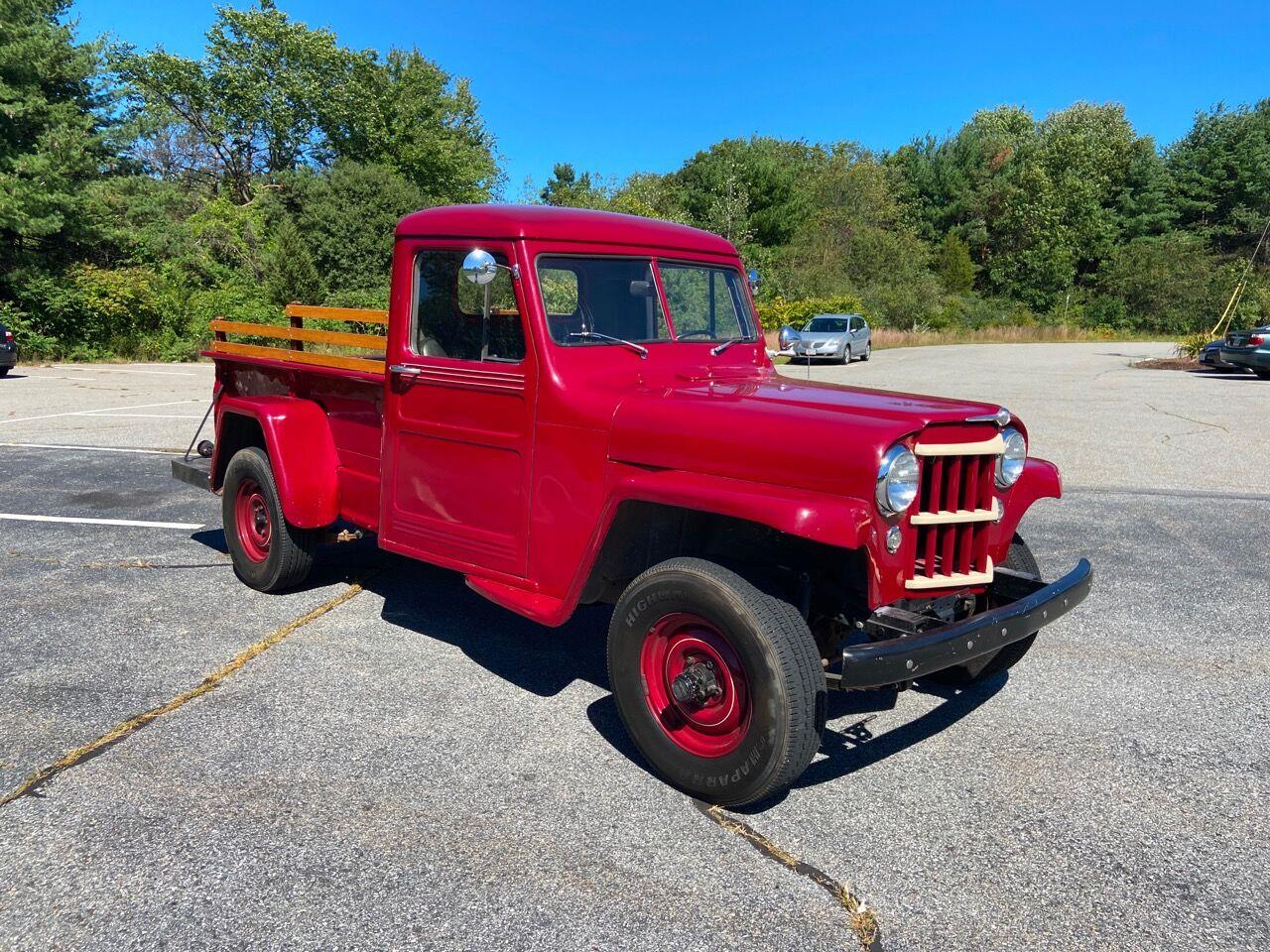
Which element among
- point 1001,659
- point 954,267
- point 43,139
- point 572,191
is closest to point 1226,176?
point 954,267

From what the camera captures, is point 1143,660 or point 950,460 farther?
point 1143,660

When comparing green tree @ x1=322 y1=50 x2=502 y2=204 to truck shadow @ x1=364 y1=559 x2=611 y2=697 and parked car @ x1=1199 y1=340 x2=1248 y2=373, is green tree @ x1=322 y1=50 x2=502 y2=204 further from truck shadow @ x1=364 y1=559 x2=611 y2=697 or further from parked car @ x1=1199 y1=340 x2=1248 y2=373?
truck shadow @ x1=364 y1=559 x2=611 y2=697

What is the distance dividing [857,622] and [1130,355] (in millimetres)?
33816

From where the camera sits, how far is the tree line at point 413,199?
21.9m

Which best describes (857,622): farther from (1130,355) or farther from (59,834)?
(1130,355)

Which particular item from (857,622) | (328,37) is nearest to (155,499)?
(857,622)

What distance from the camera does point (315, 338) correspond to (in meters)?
5.00

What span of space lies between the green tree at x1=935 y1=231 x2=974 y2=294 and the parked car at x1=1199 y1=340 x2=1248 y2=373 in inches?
1356

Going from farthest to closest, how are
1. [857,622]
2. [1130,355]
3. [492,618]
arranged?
[1130,355] < [492,618] < [857,622]

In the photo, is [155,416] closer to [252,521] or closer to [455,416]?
[252,521]

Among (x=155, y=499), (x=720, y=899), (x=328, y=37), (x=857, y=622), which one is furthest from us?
(x=328, y=37)

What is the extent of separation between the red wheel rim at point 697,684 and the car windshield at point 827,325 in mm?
24799

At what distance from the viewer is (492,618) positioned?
491 centimetres

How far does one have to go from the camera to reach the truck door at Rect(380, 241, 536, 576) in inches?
148
